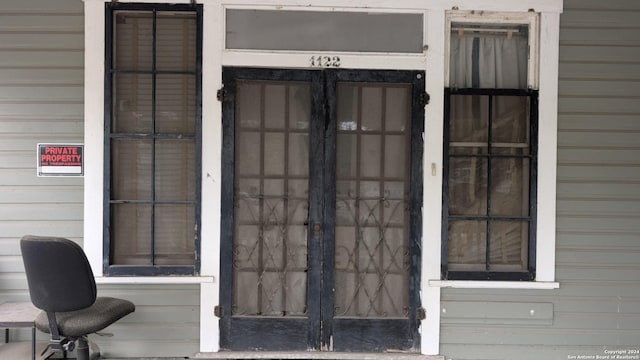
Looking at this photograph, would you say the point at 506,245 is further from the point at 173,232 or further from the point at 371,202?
the point at 173,232

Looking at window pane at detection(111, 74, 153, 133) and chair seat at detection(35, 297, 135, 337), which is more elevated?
window pane at detection(111, 74, 153, 133)

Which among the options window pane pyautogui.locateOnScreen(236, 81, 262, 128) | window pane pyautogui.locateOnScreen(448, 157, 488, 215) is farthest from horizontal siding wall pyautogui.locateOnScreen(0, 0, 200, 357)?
window pane pyautogui.locateOnScreen(448, 157, 488, 215)

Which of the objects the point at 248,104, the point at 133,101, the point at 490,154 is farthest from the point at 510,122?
the point at 133,101

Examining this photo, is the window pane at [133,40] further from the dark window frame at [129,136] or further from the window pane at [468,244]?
the window pane at [468,244]

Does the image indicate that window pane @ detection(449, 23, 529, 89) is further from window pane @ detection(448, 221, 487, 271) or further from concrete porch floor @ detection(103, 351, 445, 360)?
concrete porch floor @ detection(103, 351, 445, 360)

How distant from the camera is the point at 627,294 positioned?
3434 mm

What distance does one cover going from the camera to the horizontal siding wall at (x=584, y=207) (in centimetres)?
338

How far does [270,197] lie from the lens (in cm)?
338

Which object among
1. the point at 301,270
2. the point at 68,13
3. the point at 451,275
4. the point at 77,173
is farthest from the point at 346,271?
the point at 68,13

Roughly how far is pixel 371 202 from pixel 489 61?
1.24m

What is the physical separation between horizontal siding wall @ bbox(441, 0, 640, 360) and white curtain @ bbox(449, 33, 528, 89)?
0.27 metres

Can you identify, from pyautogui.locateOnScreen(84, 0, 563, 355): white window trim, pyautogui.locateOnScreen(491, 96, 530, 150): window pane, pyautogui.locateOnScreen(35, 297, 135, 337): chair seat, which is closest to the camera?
pyautogui.locateOnScreen(35, 297, 135, 337): chair seat

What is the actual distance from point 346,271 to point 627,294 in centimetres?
189

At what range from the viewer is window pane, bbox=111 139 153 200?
3.38 meters
